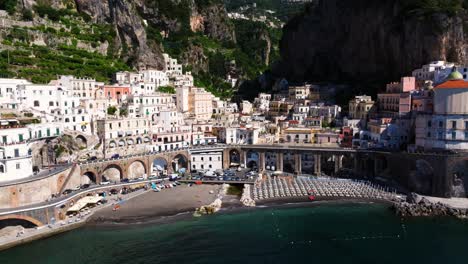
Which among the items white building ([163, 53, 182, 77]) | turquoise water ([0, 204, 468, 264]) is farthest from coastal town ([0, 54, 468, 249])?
white building ([163, 53, 182, 77])

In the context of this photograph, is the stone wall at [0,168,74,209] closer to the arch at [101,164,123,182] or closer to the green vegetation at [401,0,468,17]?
the arch at [101,164,123,182]

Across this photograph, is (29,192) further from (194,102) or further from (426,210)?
(426,210)

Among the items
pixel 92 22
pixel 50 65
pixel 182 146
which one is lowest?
pixel 182 146

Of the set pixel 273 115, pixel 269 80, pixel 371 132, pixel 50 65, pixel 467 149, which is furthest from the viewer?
pixel 269 80

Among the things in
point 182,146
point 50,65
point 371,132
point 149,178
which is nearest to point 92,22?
point 50,65

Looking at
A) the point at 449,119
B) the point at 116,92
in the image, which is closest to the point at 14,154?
the point at 116,92

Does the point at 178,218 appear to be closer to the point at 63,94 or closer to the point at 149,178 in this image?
the point at 149,178
